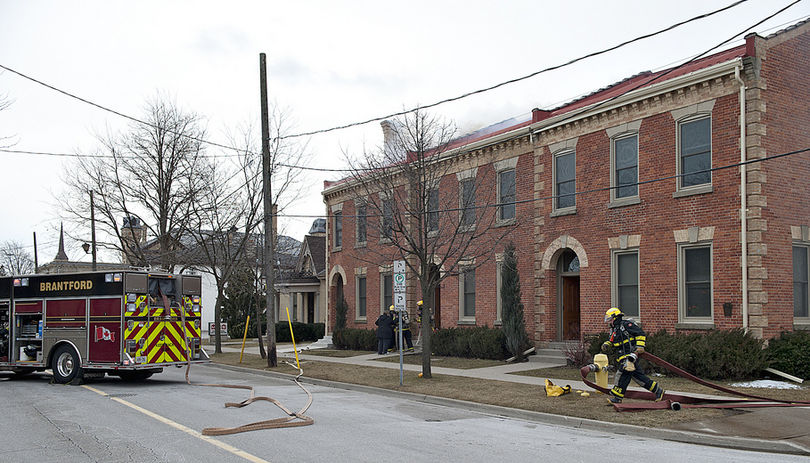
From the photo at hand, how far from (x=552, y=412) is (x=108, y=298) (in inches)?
404

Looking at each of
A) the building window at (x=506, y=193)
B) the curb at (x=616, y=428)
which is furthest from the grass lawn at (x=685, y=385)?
the building window at (x=506, y=193)

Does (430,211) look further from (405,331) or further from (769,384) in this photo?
(405,331)

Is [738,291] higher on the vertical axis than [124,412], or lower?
higher

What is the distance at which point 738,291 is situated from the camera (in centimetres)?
1681

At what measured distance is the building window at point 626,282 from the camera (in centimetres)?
1961

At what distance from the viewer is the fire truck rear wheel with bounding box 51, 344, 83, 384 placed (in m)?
17.1

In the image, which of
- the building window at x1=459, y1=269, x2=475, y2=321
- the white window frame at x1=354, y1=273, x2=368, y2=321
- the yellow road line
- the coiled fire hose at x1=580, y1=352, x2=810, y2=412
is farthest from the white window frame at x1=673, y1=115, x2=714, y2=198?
the white window frame at x1=354, y1=273, x2=368, y2=321

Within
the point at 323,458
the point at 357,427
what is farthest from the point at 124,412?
the point at 323,458

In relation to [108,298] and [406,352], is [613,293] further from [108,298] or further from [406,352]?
[108,298]

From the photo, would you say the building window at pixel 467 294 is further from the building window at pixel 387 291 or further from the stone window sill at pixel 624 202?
the stone window sill at pixel 624 202

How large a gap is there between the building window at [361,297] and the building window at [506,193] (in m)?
9.21

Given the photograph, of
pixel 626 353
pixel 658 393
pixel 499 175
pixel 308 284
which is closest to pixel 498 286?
pixel 499 175

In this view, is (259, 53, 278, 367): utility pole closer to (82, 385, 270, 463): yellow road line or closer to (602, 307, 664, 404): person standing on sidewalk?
(82, 385, 270, 463): yellow road line

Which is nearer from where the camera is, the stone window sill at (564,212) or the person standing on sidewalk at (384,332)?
the stone window sill at (564,212)
